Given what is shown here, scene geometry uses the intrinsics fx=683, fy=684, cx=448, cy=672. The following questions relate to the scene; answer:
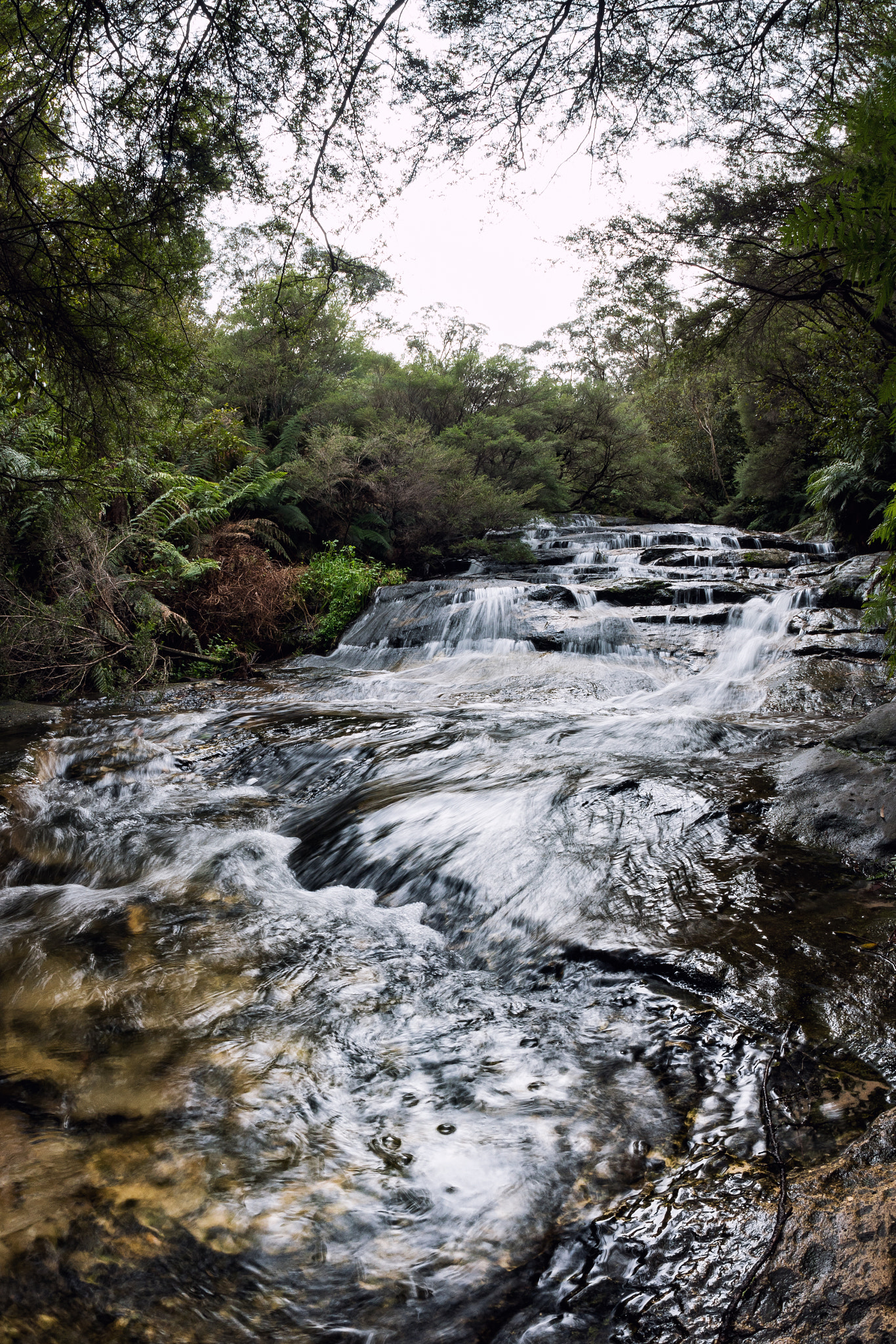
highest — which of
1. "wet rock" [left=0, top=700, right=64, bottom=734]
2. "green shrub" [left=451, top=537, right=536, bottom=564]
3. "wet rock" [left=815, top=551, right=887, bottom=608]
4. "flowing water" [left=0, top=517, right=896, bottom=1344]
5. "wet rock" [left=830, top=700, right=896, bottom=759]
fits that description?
"green shrub" [left=451, top=537, right=536, bottom=564]

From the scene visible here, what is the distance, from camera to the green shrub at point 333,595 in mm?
10789

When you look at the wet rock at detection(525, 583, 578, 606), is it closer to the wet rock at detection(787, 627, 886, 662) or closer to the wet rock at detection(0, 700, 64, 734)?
the wet rock at detection(787, 627, 886, 662)

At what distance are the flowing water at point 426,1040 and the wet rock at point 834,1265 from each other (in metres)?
0.07

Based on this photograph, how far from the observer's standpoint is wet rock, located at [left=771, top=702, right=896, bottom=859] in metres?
3.00

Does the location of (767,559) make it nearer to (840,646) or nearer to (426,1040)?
(840,646)

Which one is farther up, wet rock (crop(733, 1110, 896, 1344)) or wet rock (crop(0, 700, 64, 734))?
wet rock (crop(0, 700, 64, 734))

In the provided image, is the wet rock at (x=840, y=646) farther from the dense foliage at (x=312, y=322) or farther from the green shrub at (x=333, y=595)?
the green shrub at (x=333, y=595)

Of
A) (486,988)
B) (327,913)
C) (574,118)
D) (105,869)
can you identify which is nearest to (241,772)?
(105,869)

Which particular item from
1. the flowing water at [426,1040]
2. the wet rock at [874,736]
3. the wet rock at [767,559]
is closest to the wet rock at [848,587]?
the wet rock at [767,559]

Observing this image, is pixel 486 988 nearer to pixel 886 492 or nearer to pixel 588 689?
pixel 588 689

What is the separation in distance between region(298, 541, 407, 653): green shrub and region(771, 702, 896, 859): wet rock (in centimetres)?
790

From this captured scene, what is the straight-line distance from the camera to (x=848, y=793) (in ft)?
10.8

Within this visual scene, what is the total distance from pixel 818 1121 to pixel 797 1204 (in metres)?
0.31

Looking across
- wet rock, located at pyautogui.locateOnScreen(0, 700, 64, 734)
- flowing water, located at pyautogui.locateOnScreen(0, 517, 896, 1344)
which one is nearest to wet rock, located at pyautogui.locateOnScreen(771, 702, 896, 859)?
flowing water, located at pyautogui.locateOnScreen(0, 517, 896, 1344)
